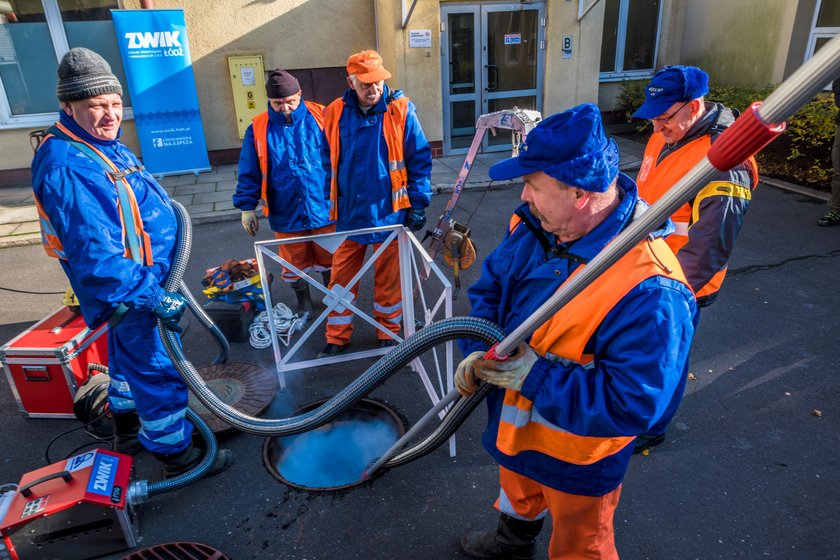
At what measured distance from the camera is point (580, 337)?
1776mm

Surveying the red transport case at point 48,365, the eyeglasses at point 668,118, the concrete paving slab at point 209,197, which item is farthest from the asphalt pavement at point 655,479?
the concrete paving slab at point 209,197

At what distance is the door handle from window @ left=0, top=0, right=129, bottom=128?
625cm

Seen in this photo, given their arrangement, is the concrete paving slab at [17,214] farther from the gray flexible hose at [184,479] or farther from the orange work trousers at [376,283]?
the gray flexible hose at [184,479]

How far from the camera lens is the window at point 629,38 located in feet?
37.4

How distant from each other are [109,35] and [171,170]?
7.75 ft

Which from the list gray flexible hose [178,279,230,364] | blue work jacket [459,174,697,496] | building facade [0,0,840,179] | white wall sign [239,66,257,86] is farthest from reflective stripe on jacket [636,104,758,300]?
white wall sign [239,66,257,86]

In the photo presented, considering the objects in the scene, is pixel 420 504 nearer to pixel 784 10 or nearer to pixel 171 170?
pixel 171 170

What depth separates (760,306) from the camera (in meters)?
5.09

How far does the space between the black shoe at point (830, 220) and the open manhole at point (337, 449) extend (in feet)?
19.9

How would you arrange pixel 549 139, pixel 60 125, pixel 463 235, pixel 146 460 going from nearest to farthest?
pixel 549 139, pixel 60 125, pixel 146 460, pixel 463 235

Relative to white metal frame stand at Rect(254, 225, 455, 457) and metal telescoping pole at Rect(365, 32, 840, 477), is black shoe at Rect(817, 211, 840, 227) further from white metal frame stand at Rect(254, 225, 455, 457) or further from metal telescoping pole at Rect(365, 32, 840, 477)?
metal telescoping pole at Rect(365, 32, 840, 477)

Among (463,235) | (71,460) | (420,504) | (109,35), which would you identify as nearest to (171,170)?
(109,35)

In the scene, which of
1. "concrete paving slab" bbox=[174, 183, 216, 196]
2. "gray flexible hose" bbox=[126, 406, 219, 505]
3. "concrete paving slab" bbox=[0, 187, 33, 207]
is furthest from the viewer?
"concrete paving slab" bbox=[174, 183, 216, 196]

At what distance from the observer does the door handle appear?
10.1 m
